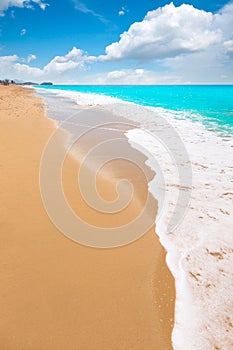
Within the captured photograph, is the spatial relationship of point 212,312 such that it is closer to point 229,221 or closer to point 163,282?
point 163,282

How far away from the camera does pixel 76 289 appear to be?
320cm

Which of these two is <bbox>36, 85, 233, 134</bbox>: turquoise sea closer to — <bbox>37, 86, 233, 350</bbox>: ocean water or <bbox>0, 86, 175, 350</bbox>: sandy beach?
<bbox>37, 86, 233, 350</bbox>: ocean water

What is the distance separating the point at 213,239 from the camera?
4.56 m

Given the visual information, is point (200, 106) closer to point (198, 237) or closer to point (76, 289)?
point (198, 237)

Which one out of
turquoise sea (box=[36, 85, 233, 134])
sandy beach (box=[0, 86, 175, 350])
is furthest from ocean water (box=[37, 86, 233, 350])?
turquoise sea (box=[36, 85, 233, 134])

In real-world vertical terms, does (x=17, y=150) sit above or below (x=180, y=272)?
above

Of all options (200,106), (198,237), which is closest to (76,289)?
(198,237)

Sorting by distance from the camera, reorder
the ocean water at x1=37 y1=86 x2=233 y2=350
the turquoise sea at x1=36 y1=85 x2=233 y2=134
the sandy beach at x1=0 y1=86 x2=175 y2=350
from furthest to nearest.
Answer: the turquoise sea at x1=36 y1=85 x2=233 y2=134 < the ocean water at x1=37 y1=86 x2=233 y2=350 < the sandy beach at x1=0 y1=86 x2=175 y2=350

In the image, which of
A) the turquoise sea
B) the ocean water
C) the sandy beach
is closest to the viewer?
the sandy beach

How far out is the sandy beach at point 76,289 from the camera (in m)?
2.63

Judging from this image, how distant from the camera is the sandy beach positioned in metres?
2.63

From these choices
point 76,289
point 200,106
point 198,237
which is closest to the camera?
point 76,289

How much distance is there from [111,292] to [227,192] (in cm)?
467

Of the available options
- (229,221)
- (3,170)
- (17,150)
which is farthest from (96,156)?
(229,221)
